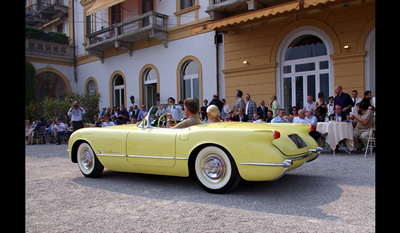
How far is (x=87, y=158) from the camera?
5672 mm

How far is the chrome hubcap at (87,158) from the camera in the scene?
5625 millimetres

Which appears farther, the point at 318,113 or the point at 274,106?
the point at 274,106

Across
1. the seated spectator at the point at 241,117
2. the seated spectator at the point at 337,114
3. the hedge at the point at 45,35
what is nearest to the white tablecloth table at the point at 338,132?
the seated spectator at the point at 337,114

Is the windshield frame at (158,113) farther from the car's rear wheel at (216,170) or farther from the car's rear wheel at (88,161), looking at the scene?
the car's rear wheel at (216,170)

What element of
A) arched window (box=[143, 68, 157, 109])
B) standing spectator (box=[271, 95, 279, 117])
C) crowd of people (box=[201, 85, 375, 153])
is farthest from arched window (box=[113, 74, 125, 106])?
standing spectator (box=[271, 95, 279, 117])

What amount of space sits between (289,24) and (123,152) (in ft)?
31.0

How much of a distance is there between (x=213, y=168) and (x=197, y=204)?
63 cm

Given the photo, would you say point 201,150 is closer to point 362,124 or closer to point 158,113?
A: point 158,113

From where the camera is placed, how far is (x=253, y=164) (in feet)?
13.0

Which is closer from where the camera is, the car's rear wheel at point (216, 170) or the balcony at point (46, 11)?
the car's rear wheel at point (216, 170)

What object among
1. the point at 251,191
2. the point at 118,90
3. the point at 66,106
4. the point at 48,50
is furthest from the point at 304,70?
the point at 48,50

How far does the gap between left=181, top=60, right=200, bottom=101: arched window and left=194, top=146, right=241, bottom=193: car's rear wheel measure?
11.5 metres

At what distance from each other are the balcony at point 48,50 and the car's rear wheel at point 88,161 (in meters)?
18.4
